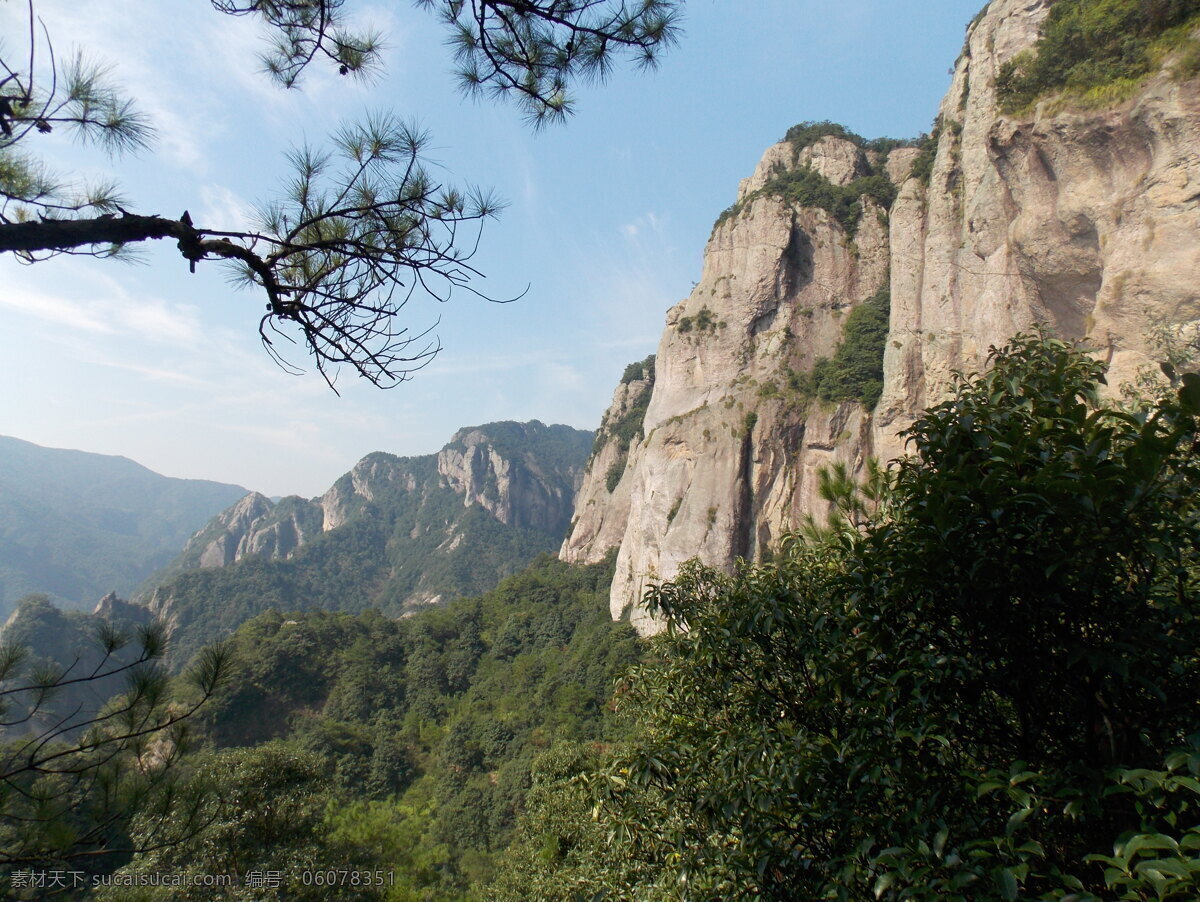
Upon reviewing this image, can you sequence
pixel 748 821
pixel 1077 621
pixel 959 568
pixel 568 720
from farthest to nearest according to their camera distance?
1. pixel 568 720
2. pixel 748 821
3. pixel 959 568
4. pixel 1077 621

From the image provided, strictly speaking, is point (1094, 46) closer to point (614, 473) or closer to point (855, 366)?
point (855, 366)

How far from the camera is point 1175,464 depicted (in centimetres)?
213

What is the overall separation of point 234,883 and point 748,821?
9.70 meters

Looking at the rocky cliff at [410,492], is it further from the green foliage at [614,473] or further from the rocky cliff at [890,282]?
the rocky cliff at [890,282]

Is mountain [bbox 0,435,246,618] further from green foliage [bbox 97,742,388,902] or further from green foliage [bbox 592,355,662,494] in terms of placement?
green foliage [bbox 97,742,388,902]

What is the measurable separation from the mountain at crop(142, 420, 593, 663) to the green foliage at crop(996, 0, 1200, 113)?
259 ft

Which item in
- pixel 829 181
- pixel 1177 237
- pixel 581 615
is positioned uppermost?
pixel 829 181

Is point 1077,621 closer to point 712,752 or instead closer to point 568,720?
point 712,752

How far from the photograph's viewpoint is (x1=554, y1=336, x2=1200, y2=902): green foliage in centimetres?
195

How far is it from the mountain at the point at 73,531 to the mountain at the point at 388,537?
21.1 metres

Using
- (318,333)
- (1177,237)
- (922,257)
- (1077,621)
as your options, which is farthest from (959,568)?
(922,257)

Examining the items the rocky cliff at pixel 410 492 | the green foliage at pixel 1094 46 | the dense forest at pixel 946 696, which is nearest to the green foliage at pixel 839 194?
the green foliage at pixel 1094 46

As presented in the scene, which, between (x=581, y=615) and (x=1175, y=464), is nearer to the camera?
(x=1175, y=464)

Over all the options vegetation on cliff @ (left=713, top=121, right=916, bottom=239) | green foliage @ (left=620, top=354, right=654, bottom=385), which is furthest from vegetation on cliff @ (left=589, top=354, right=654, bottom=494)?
vegetation on cliff @ (left=713, top=121, right=916, bottom=239)
